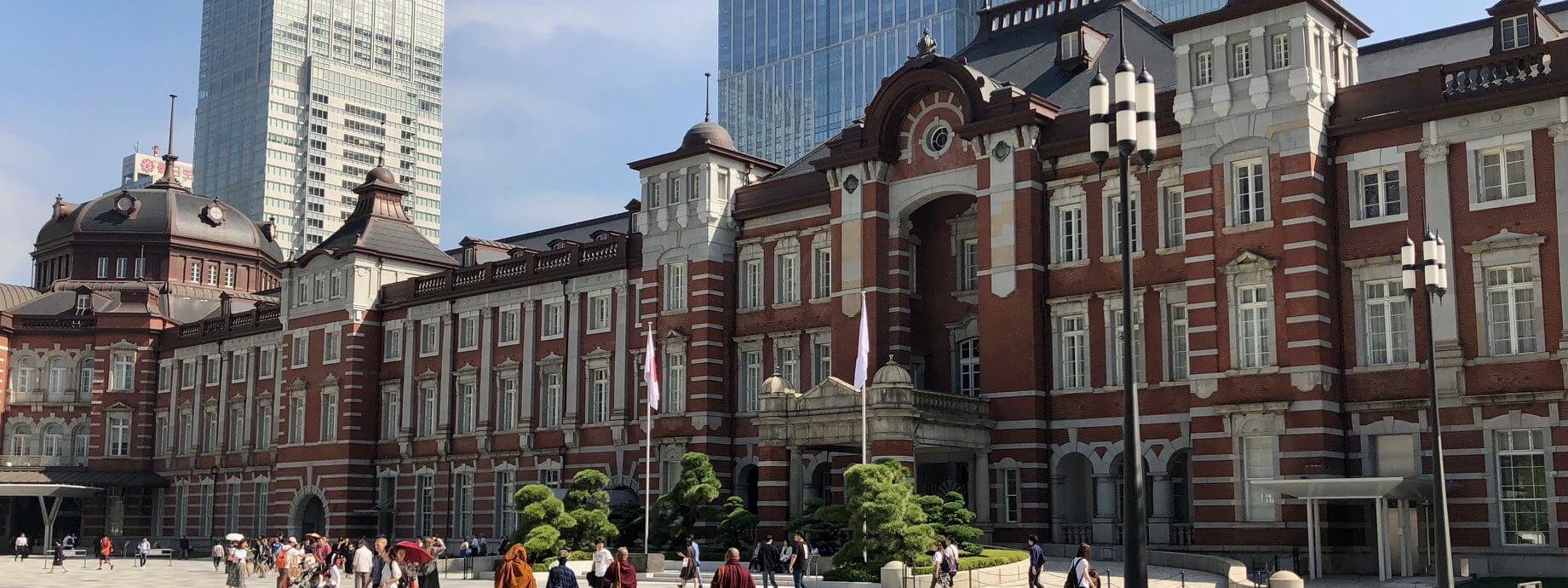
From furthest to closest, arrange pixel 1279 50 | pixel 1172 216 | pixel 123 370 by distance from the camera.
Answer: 1. pixel 123 370
2. pixel 1172 216
3. pixel 1279 50

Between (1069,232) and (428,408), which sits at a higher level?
(1069,232)

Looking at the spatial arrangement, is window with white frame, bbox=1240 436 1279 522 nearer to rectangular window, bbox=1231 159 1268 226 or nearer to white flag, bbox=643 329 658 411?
rectangular window, bbox=1231 159 1268 226

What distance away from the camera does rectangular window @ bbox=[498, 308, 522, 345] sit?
62250 mm

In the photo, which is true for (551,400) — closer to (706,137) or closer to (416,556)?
(706,137)

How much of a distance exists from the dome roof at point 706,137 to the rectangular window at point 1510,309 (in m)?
25.7

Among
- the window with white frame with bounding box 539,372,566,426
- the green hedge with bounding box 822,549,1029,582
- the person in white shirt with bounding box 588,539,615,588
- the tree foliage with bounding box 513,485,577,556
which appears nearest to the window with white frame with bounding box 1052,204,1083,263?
the green hedge with bounding box 822,549,1029,582

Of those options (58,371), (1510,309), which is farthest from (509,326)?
(1510,309)

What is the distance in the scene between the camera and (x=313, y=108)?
546 ft

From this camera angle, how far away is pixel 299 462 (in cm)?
7019

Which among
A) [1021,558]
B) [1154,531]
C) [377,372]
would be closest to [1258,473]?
[1154,531]

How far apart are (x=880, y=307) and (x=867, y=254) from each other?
66.9 inches

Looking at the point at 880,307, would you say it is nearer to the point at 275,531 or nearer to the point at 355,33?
the point at 275,531

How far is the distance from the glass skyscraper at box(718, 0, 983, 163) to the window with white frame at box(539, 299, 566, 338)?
81339mm

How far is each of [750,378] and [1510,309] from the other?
967 inches
